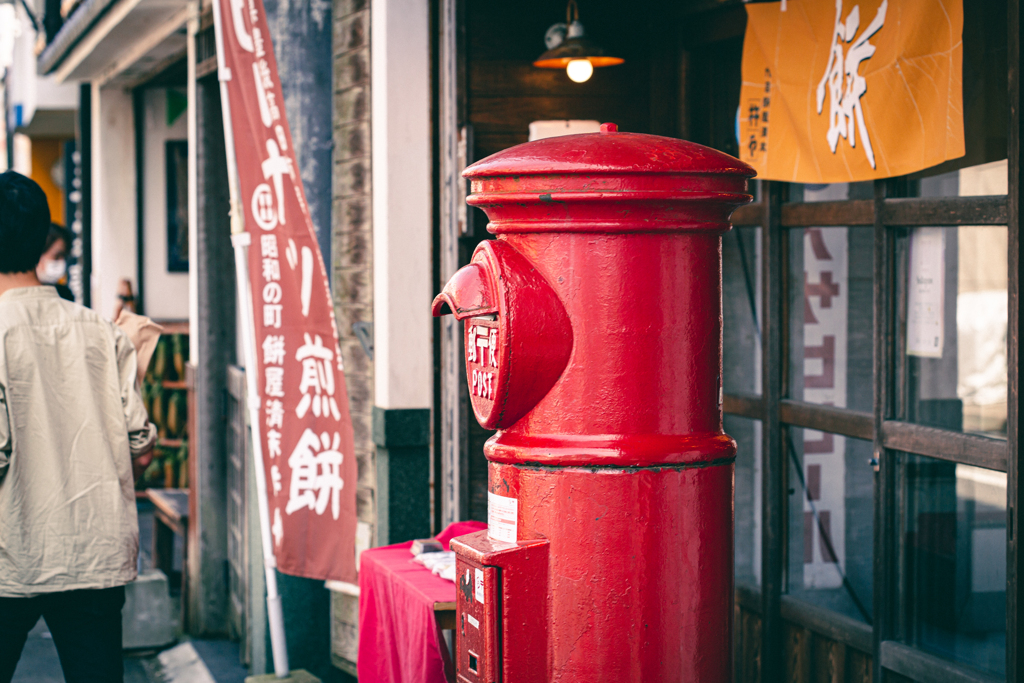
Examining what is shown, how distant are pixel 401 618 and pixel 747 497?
2.22 metres

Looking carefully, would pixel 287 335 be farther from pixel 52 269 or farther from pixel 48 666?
pixel 48 666

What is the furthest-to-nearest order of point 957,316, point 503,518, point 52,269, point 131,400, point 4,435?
point 52,269
point 957,316
point 131,400
point 4,435
point 503,518

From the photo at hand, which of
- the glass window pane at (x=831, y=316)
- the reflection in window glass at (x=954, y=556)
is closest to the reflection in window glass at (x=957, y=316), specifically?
the reflection in window glass at (x=954, y=556)

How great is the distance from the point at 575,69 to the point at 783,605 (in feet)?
8.23

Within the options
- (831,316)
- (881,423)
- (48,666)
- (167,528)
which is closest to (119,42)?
(167,528)

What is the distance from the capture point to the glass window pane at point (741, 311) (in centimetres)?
528

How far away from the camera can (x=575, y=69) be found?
500 cm

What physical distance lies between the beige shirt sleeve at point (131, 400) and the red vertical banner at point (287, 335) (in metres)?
0.71

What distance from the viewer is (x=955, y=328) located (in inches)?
175

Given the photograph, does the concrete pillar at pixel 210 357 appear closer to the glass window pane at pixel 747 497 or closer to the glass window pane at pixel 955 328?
the glass window pane at pixel 747 497

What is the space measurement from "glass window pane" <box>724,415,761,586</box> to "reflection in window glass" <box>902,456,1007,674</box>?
1.25 meters

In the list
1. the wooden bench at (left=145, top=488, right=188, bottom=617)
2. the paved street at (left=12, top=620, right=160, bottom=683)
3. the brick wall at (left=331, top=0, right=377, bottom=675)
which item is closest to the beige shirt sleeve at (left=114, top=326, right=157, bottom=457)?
the brick wall at (left=331, top=0, right=377, bottom=675)

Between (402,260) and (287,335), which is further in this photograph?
(402,260)

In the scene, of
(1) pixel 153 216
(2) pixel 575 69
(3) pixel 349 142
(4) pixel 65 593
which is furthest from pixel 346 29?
(1) pixel 153 216
